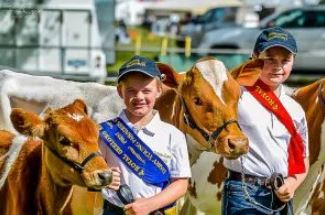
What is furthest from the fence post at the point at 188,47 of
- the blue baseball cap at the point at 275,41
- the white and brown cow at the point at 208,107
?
the blue baseball cap at the point at 275,41

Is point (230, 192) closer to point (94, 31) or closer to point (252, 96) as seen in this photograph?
point (252, 96)

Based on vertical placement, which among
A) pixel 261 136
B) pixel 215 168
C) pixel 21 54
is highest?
pixel 261 136

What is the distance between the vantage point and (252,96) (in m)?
6.05

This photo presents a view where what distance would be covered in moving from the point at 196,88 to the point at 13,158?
113 cm

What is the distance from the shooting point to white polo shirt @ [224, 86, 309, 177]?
19.3 feet

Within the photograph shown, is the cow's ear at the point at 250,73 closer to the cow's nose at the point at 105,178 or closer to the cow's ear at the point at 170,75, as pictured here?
the cow's ear at the point at 170,75

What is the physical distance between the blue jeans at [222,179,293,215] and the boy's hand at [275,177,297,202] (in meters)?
0.05

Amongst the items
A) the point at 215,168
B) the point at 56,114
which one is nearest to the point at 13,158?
the point at 56,114

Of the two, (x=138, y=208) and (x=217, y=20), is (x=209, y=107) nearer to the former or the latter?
(x=138, y=208)

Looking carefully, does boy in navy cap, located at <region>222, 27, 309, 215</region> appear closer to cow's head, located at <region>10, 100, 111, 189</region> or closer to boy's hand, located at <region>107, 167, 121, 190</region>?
boy's hand, located at <region>107, 167, 121, 190</region>

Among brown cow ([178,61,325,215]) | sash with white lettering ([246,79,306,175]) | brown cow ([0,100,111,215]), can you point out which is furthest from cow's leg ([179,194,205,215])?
brown cow ([0,100,111,215])

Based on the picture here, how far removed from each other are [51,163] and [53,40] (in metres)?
14.8

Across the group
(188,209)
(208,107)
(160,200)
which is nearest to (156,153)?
(160,200)

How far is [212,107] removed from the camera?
5.98 metres
